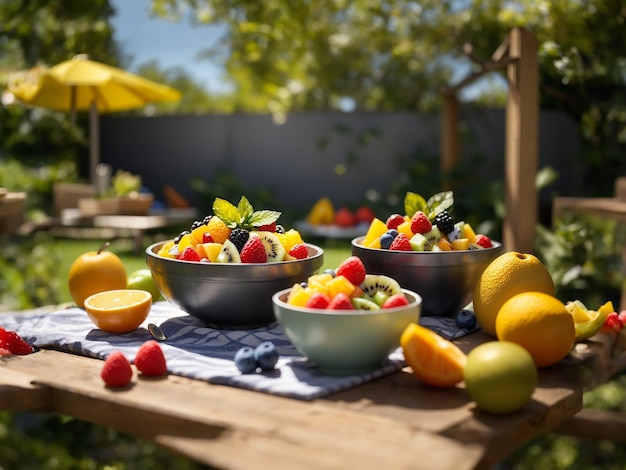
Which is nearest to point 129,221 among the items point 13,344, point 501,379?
point 13,344

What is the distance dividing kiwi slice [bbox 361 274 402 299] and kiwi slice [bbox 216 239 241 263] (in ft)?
1.07

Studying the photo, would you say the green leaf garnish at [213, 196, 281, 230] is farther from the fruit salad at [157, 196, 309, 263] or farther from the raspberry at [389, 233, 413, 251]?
the raspberry at [389, 233, 413, 251]

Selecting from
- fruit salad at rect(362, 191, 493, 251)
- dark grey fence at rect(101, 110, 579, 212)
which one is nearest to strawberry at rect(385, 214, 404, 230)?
fruit salad at rect(362, 191, 493, 251)

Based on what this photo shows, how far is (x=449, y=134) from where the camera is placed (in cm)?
690

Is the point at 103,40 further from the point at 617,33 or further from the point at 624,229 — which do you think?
the point at 624,229

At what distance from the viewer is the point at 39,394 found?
153 cm

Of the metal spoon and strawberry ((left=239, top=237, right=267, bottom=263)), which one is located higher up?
strawberry ((left=239, top=237, right=267, bottom=263))

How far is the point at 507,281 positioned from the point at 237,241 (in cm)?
64

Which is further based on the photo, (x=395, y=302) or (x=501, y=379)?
(x=395, y=302)

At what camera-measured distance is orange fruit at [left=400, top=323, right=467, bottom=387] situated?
1482 millimetres

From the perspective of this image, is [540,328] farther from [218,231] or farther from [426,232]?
[218,231]

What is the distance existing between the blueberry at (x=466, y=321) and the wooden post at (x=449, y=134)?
15.7 ft

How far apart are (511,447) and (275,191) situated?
8.59 meters

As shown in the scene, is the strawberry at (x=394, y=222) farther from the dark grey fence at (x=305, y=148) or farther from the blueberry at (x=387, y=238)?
the dark grey fence at (x=305, y=148)
